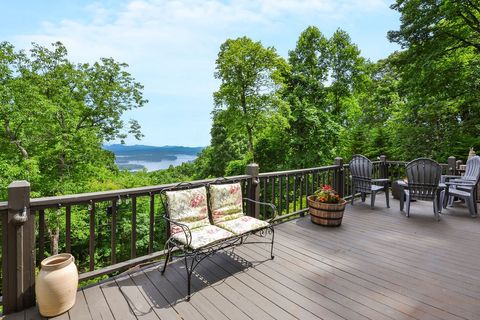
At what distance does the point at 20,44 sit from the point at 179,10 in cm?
980

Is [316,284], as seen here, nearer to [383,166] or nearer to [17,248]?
[17,248]

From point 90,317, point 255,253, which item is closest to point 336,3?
point 255,253

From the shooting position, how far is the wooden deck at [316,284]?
1928 mm

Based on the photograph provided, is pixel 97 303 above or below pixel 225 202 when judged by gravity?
below

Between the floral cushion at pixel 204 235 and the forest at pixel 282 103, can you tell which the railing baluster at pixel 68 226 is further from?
the forest at pixel 282 103

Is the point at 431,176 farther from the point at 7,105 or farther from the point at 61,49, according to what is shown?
the point at 61,49

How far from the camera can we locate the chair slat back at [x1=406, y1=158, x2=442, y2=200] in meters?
4.27

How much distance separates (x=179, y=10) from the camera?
5.61 m

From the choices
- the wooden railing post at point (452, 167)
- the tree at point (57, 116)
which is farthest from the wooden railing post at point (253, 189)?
the tree at point (57, 116)

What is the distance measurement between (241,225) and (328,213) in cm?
181

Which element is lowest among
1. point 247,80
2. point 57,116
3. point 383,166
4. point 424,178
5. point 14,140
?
point 424,178

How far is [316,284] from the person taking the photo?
2316 millimetres

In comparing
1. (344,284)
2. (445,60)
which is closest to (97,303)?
(344,284)

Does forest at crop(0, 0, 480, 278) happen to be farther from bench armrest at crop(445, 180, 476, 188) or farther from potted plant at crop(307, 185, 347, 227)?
potted plant at crop(307, 185, 347, 227)
